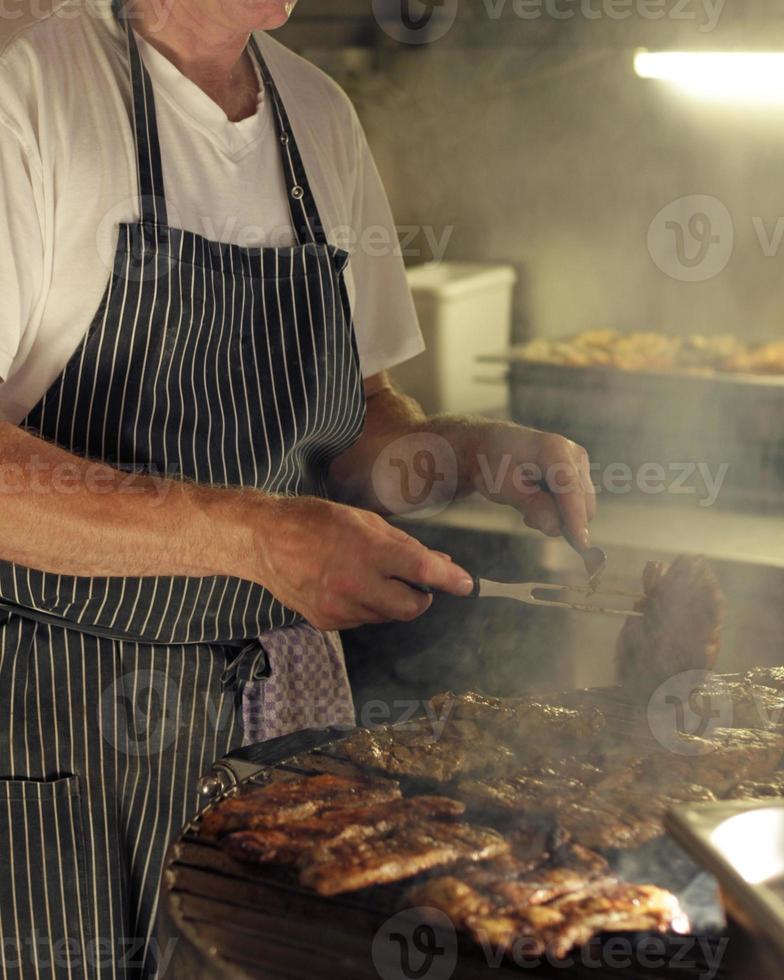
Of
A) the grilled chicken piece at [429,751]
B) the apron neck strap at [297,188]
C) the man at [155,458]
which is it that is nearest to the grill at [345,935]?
the grilled chicken piece at [429,751]

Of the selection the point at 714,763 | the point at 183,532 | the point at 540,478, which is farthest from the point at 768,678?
the point at 183,532

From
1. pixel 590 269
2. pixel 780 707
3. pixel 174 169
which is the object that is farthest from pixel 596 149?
pixel 780 707

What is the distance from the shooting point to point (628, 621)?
1775 millimetres

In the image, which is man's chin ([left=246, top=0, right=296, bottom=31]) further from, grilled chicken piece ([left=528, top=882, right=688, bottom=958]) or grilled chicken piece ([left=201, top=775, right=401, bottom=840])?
grilled chicken piece ([left=528, top=882, right=688, bottom=958])

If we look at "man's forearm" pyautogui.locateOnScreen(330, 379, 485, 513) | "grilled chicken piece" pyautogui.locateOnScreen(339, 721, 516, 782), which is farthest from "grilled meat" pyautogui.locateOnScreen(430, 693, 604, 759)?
"man's forearm" pyautogui.locateOnScreen(330, 379, 485, 513)

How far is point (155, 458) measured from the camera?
1.66 meters

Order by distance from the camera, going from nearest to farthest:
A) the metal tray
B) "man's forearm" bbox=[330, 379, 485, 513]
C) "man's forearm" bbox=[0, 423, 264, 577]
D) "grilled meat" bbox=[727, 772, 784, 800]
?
the metal tray < "grilled meat" bbox=[727, 772, 784, 800] < "man's forearm" bbox=[0, 423, 264, 577] < "man's forearm" bbox=[330, 379, 485, 513]

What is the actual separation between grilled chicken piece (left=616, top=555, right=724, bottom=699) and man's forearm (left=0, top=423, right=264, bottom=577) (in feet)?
1.97

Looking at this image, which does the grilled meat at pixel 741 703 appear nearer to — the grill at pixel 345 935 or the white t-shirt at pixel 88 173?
the grill at pixel 345 935

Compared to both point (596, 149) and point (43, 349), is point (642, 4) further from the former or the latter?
point (43, 349)

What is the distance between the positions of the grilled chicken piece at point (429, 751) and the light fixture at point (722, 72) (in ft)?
5.96

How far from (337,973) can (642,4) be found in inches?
110

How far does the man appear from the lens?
4.87 feet

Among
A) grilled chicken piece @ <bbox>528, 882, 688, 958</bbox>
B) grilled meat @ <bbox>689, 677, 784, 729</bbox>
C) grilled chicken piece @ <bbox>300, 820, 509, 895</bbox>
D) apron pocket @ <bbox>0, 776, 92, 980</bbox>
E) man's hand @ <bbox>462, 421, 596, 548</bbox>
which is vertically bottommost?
apron pocket @ <bbox>0, 776, 92, 980</bbox>
